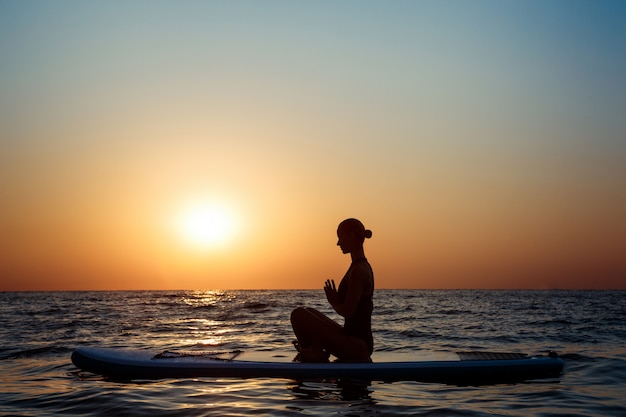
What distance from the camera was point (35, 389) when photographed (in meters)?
7.72

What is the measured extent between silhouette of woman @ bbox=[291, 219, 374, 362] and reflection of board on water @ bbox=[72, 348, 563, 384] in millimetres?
264

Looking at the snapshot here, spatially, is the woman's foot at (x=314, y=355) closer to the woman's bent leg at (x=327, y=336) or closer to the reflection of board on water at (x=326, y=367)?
the woman's bent leg at (x=327, y=336)

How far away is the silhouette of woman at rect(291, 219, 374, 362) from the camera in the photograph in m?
7.62

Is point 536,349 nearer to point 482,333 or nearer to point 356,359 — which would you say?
point 482,333

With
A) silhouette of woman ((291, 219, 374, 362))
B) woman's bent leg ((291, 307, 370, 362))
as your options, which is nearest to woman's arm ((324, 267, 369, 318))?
silhouette of woman ((291, 219, 374, 362))

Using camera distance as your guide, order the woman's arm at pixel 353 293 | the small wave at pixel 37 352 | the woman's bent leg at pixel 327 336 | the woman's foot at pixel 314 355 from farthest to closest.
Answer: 1. the small wave at pixel 37 352
2. the woman's foot at pixel 314 355
3. the woman's bent leg at pixel 327 336
4. the woman's arm at pixel 353 293

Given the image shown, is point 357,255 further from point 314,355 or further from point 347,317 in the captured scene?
point 314,355

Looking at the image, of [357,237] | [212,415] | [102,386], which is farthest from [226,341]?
[212,415]

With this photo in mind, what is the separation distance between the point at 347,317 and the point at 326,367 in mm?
705

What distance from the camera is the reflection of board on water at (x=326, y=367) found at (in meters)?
7.79

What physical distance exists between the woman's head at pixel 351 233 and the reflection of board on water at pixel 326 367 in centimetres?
159

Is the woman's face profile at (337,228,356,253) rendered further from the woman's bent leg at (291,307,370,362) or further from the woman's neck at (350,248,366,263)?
the woman's bent leg at (291,307,370,362)

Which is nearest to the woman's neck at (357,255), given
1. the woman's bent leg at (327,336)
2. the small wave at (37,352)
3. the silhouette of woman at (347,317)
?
the silhouette of woman at (347,317)

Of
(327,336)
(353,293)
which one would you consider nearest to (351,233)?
(353,293)
